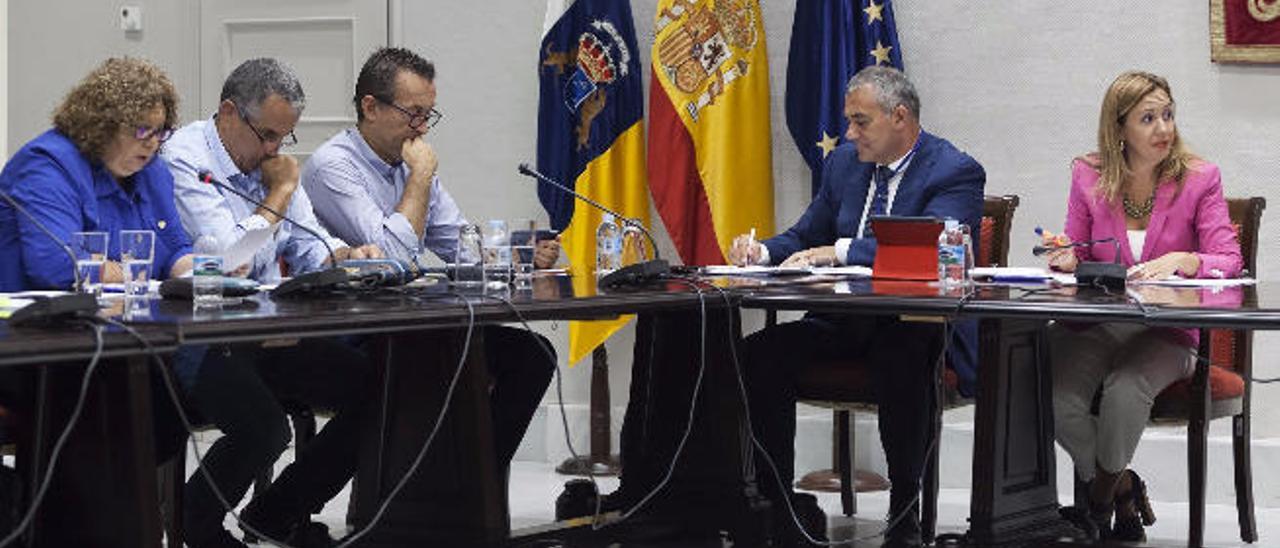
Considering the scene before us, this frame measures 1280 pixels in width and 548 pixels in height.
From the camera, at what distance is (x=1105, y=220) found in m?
4.58

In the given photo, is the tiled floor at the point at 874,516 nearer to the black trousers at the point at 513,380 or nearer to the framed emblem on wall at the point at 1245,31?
the black trousers at the point at 513,380

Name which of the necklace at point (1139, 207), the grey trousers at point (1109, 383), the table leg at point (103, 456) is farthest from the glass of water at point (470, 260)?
the necklace at point (1139, 207)

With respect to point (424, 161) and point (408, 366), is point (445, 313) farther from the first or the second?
point (424, 161)

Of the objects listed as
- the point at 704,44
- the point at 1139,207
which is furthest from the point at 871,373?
the point at 704,44

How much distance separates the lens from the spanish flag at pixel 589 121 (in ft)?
19.9

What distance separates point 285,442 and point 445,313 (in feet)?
2.35

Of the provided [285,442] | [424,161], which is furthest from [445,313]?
[424,161]

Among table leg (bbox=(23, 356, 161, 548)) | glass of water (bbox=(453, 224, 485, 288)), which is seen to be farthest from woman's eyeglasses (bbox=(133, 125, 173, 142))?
table leg (bbox=(23, 356, 161, 548))

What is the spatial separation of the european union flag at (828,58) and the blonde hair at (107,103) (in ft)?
8.15

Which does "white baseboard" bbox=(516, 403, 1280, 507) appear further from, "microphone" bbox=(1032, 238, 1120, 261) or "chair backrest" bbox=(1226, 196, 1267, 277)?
"microphone" bbox=(1032, 238, 1120, 261)

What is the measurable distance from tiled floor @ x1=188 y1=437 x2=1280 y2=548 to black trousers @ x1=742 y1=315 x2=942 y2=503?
26 centimetres

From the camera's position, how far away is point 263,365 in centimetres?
404

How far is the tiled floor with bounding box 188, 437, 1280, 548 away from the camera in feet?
15.7

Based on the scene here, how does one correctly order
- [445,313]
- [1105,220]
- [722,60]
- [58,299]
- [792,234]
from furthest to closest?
[722,60], [792,234], [1105,220], [445,313], [58,299]
